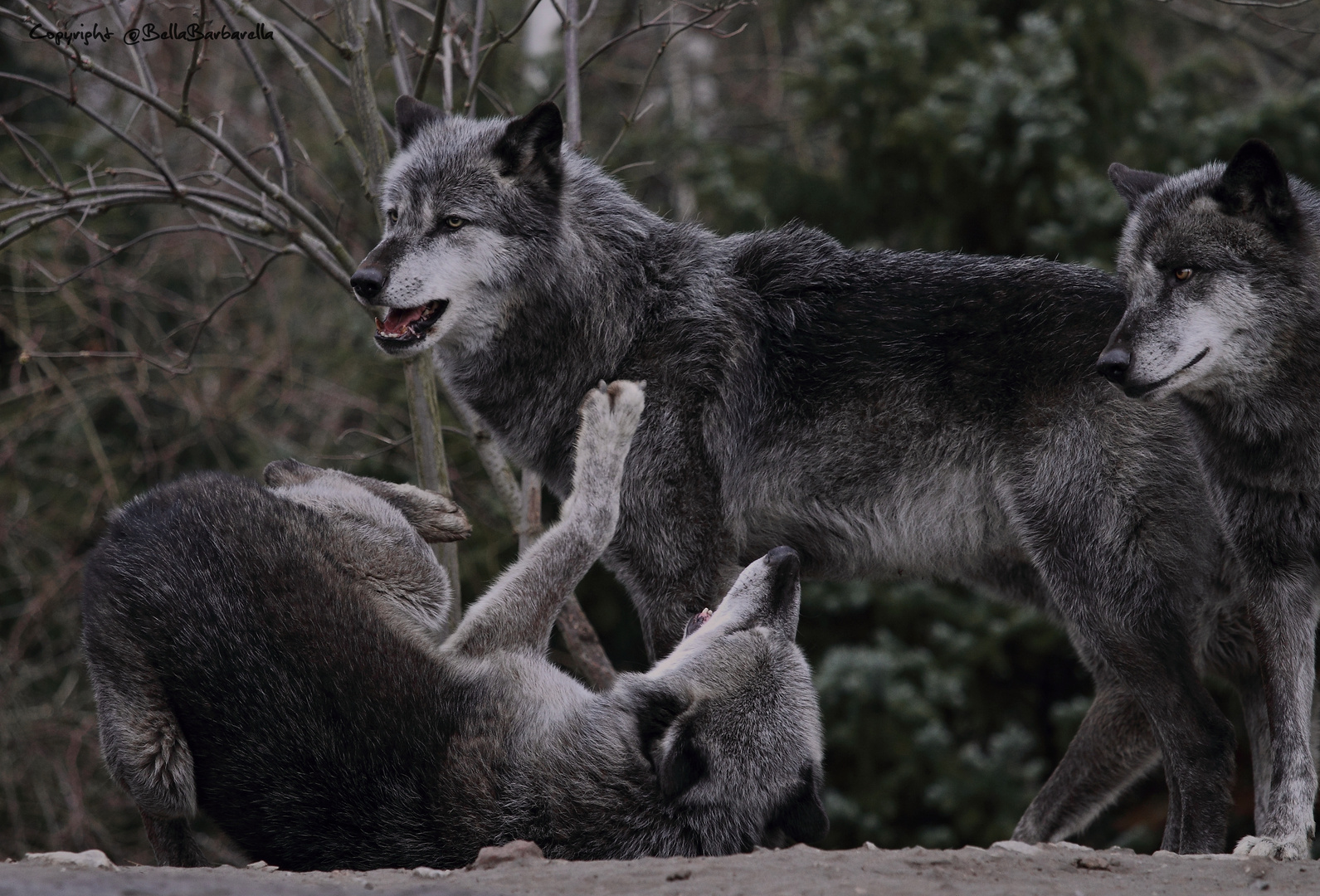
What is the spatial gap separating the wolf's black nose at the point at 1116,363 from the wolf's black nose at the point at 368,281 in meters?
2.72

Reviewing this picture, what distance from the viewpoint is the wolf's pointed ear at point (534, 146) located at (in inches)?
200

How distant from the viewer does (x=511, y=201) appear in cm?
520

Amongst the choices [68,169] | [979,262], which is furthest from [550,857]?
[68,169]

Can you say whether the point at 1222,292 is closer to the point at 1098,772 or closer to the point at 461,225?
the point at 1098,772

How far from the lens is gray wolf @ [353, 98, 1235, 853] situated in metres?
4.80

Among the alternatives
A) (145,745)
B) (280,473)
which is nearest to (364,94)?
(280,473)

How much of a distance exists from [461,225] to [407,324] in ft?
1.68

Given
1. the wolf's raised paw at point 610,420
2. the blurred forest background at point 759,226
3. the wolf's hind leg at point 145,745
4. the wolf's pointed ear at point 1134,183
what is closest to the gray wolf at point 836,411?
the wolf's raised paw at point 610,420

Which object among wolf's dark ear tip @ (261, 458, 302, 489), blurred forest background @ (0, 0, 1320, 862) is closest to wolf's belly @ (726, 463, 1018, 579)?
wolf's dark ear tip @ (261, 458, 302, 489)

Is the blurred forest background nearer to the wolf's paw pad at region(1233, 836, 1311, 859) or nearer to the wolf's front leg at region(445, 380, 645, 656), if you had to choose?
the wolf's front leg at region(445, 380, 645, 656)

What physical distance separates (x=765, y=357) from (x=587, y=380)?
0.78 meters

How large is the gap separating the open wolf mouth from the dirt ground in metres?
2.05

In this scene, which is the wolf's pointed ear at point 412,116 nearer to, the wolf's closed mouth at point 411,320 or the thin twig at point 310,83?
the thin twig at point 310,83

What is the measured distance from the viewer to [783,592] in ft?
14.3
